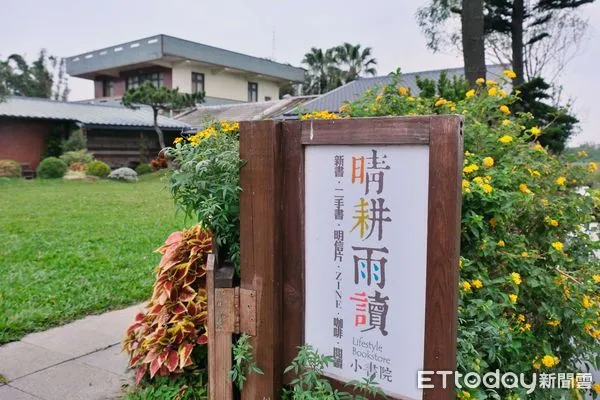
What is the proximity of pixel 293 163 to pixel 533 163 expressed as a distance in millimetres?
1576

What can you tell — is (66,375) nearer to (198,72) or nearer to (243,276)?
(243,276)

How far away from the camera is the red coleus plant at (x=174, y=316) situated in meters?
2.49

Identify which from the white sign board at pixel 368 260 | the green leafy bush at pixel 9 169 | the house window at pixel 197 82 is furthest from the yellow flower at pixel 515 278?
the house window at pixel 197 82

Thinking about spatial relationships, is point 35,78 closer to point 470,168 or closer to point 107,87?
point 107,87

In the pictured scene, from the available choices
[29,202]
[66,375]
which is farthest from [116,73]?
[66,375]

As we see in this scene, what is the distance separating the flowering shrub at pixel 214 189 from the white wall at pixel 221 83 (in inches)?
1090

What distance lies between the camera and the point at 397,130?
1.72 meters

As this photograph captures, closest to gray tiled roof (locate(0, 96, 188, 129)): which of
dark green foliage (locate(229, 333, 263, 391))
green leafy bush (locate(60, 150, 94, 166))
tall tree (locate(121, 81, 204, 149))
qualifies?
tall tree (locate(121, 81, 204, 149))

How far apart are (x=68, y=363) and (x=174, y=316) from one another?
3.17 ft

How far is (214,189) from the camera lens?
7.05 ft

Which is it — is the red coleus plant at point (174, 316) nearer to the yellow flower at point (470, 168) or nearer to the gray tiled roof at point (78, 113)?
Result: the yellow flower at point (470, 168)

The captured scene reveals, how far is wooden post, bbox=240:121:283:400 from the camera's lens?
200 centimetres

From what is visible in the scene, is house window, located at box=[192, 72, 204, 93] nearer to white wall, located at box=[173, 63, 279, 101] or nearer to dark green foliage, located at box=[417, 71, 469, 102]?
→ white wall, located at box=[173, 63, 279, 101]

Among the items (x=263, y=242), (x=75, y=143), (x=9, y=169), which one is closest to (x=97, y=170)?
(x=75, y=143)
